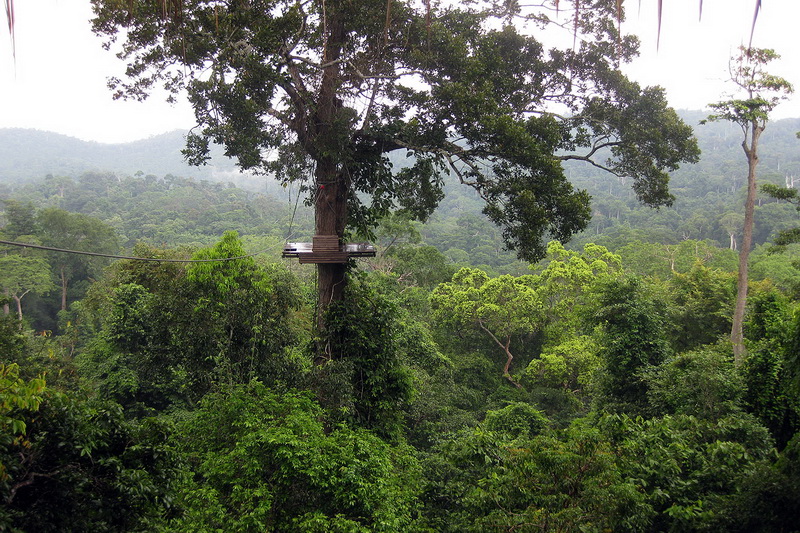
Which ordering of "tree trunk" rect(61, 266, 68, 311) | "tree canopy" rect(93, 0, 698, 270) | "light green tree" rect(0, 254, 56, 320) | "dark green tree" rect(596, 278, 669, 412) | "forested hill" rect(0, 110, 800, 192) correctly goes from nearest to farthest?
"tree canopy" rect(93, 0, 698, 270)
"dark green tree" rect(596, 278, 669, 412)
"light green tree" rect(0, 254, 56, 320)
"tree trunk" rect(61, 266, 68, 311)
"forested hill" rect(0, 110, 800, 192)

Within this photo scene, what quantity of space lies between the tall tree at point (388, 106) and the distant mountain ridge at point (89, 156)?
290 ft

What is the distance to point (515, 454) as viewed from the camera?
5.63m

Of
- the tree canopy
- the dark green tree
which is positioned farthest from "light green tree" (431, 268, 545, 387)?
the tree canopy

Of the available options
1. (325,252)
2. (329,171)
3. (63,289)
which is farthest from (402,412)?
(63,289)

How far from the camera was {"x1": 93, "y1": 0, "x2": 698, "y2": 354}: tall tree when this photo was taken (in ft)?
21.5

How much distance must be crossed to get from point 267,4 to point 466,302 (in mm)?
12707

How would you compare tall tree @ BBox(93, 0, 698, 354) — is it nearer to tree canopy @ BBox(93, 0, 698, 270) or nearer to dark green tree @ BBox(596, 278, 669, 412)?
tree canopy @ BBox(93, 0, 698, 270)

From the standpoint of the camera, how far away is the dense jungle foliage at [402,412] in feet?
12.2

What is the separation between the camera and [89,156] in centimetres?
10075

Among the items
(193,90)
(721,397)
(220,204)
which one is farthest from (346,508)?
(220,204)

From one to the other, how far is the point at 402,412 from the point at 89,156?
112m

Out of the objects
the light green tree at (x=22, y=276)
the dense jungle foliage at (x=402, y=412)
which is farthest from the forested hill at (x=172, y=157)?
the dense jungle foliage at (x=402, y=412)

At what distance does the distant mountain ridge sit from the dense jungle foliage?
83.3 m

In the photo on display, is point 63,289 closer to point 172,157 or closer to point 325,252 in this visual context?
point 325,252
